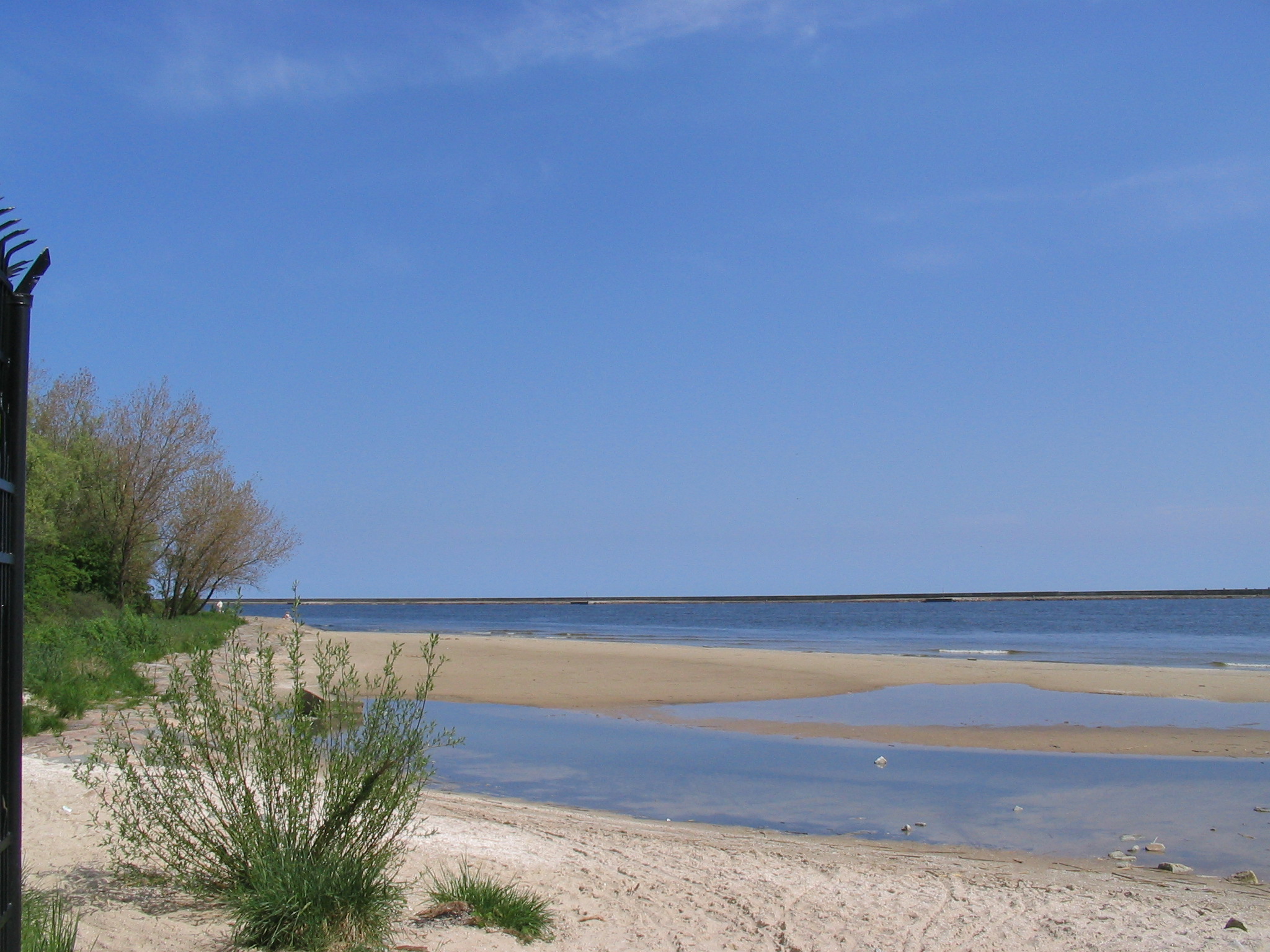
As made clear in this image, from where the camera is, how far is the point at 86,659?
1489 cm

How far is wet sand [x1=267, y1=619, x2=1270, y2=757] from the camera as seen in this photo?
15.2 meters

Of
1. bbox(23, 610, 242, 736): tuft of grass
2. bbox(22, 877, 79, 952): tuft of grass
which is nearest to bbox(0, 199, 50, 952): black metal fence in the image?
bbox(22, 877, 79, 952): tuft of grass

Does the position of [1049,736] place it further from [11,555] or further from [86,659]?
[11,555]

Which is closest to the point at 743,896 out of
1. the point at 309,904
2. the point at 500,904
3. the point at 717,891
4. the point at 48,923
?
the point at 717,891

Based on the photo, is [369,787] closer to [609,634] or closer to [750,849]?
[750,849]

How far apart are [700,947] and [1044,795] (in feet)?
22.0

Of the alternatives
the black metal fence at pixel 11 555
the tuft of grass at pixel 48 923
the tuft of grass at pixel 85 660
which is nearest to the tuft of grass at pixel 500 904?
the tuft of grass at pixel 48 923

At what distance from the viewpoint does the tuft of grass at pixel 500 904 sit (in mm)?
5652

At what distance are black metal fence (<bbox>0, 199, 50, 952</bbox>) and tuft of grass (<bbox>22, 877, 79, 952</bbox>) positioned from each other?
4.80ft

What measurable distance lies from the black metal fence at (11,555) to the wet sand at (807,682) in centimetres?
1344

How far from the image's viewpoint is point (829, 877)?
727 cm

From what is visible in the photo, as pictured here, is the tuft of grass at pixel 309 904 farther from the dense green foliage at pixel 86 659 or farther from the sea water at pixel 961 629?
the sea water at pixel 961 629

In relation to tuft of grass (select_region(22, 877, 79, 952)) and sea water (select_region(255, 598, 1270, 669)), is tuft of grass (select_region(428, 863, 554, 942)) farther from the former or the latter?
sea water (select_region(255, 598, 1270, 669))

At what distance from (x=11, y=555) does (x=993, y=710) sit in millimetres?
18563
